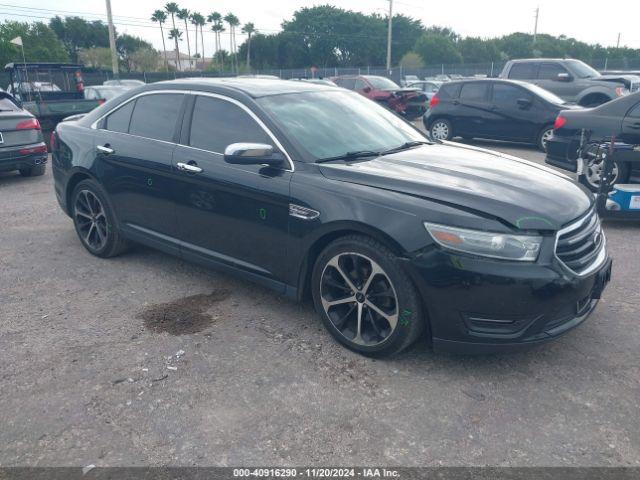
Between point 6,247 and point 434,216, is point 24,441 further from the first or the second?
point 6,247

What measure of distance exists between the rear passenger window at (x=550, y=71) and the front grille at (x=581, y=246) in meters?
13.8

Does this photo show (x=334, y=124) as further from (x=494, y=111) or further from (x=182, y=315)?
(x=494, y=111)

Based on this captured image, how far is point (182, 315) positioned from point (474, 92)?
1044cm

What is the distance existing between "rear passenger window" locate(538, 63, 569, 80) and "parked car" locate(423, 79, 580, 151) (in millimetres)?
3802

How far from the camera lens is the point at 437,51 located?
2854 inches

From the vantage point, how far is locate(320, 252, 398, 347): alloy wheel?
3.33 metres

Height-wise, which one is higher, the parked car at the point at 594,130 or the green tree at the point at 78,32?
the green tree at the point at 78,32

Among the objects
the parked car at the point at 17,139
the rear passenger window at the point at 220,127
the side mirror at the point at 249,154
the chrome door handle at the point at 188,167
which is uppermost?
the rear passenger window at the point at 220,127

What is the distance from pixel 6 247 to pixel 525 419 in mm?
5360

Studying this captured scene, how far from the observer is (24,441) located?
9.18 feet

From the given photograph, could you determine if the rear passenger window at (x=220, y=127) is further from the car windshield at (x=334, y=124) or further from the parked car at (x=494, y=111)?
the parked car at (x=494, y=111)

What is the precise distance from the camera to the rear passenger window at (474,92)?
1254 centimetres

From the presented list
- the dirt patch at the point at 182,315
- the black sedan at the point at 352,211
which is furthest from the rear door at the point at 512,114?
the dirt patch at the point at 182,315

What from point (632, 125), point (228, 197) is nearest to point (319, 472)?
point (228, 197)
